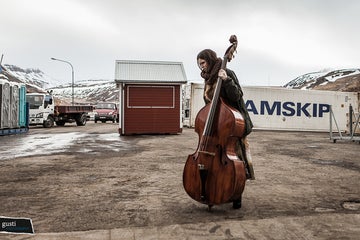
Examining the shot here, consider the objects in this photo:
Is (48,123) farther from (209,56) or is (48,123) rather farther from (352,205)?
(352,205)

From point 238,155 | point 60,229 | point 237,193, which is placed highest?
point 238,155

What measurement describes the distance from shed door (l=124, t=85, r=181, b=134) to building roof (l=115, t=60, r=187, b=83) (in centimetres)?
35

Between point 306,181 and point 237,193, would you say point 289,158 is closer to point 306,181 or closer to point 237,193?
point 306,181

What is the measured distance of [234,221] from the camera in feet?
11.2

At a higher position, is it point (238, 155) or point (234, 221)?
point (238, 155)

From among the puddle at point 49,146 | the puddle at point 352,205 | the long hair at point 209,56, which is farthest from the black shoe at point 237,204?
the puddle at point 49,146

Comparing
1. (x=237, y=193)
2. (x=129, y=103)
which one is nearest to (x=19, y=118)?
(x=129, y=103)

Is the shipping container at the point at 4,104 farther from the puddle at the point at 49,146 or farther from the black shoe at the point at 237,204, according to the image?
the black shoe at the point at 237,204

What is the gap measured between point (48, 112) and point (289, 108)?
590 inches

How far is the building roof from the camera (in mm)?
15586

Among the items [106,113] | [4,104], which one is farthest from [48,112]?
[106,113]

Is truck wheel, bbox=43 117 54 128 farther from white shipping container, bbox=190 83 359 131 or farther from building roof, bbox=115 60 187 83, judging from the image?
white shipping container, bbox=190 83 359 131

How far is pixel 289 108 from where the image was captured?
71.1 feet

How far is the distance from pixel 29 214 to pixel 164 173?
2762 mm
